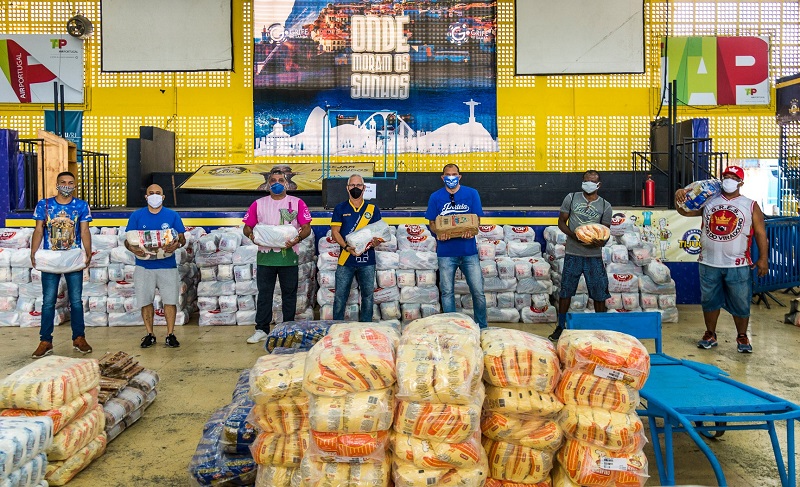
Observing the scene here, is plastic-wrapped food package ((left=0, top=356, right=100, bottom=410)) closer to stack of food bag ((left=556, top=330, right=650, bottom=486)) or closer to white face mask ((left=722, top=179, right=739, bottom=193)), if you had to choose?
stack of food bag ((left=556, top=330, right=650, bottom=486))

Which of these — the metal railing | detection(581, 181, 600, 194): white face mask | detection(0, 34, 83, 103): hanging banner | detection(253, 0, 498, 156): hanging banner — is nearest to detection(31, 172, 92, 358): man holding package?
detection(581, 181, 600, 194): white face mask

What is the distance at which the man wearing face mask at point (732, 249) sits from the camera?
5.62m

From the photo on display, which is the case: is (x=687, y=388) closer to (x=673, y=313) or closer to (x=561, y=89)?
(x=673, y=313)

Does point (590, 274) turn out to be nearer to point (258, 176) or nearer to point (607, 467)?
point (607, 467)

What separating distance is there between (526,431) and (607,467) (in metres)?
0.34

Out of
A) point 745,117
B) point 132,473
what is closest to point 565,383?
point 132,473

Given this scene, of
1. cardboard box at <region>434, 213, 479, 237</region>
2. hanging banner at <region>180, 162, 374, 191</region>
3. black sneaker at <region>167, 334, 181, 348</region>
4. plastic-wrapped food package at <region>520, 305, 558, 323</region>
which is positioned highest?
hanging banner at <region>180, 162, 374, 191</region>

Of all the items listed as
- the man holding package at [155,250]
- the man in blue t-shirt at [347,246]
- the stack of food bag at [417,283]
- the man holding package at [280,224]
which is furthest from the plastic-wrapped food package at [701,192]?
the man holding package at [155,250]

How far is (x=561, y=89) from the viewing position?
40.9 feet

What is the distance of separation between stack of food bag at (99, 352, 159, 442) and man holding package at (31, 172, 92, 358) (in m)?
1.60

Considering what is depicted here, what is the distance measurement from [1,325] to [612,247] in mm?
7198

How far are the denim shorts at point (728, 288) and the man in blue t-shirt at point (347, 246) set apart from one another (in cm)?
310

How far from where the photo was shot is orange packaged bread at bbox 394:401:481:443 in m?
2.44

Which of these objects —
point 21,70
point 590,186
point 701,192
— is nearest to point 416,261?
point 590,186
